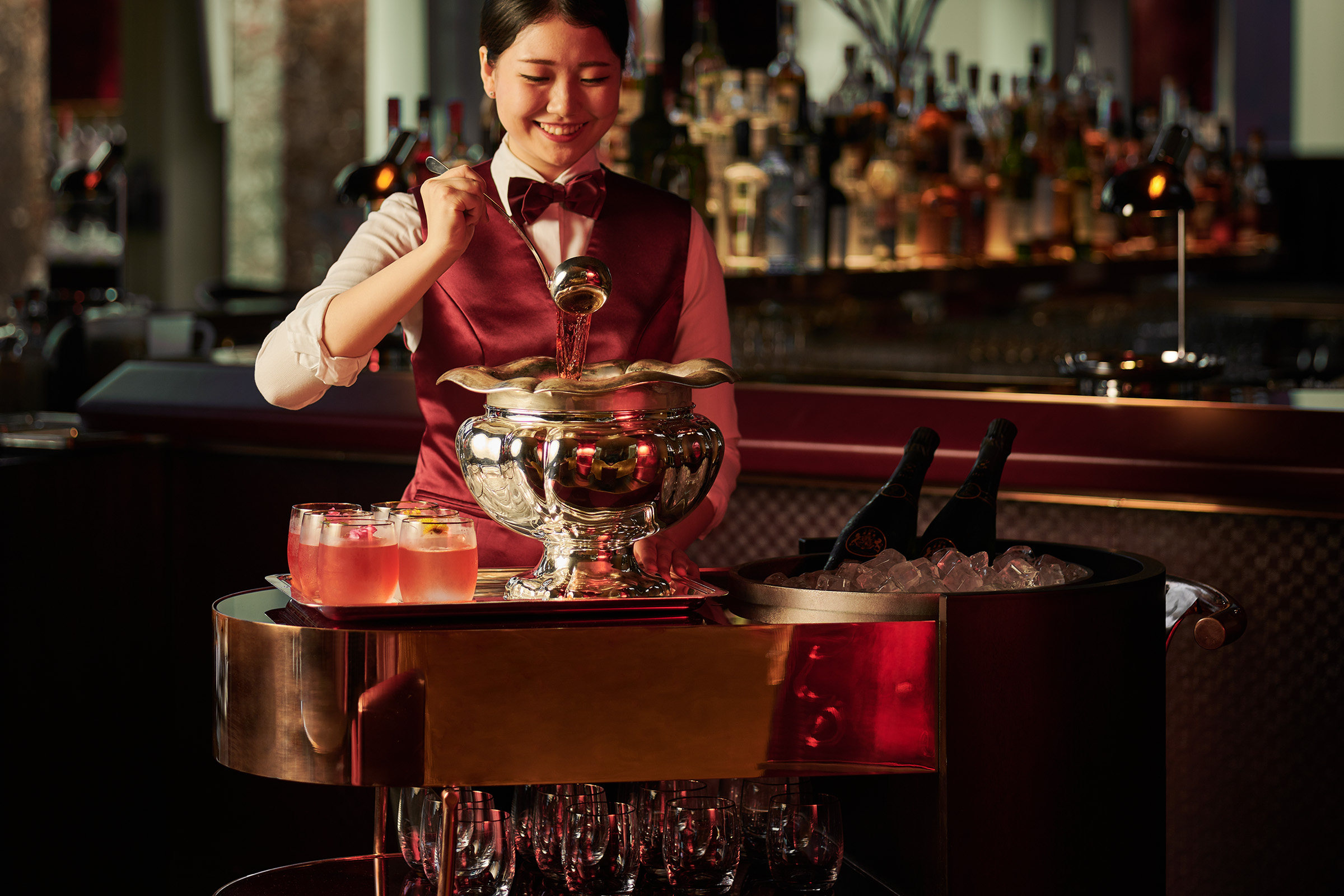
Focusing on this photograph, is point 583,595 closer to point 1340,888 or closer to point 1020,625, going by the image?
point 1020,625

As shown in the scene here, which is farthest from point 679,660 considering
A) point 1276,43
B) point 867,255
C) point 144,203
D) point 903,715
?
point 1276,43

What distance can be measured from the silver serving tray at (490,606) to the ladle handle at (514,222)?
0.29 meters

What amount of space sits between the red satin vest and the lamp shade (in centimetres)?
91

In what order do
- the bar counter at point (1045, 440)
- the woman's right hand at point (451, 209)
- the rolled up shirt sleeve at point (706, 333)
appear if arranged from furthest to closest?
the bar counter at point (1045, 440)
the rolled up shirt sleeve at point (706, 333)
the woman's right hand at point (451, 209)

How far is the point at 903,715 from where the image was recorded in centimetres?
131

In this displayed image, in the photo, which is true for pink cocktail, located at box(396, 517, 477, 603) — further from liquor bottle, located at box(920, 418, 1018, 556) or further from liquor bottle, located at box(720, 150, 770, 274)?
liquor bottle, located at box(720, 150, 770, 274)

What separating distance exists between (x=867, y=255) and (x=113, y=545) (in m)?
1.72

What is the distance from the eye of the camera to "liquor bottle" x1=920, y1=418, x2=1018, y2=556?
157 cm

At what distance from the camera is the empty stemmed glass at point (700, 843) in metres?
1.39

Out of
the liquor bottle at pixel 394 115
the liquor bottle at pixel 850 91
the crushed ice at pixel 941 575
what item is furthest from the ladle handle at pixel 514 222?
the liquor bottle at pixel 850 91

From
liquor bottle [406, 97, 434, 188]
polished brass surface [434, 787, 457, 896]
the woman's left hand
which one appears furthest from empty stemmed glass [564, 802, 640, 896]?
liquor bottle [406, 97, 434, 188]

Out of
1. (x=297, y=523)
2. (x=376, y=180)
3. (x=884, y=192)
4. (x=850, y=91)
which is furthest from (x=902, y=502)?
(x=850, y=91)

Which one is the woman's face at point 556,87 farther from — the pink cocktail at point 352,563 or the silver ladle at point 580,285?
the pink cocktail at point 352,563

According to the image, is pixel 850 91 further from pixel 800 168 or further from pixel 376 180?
pixel 376 180
